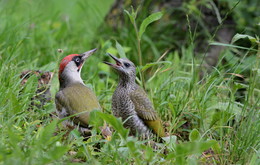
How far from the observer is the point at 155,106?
4637 mm

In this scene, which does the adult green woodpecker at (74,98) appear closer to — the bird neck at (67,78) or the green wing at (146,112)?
the bird neck at (67,78)

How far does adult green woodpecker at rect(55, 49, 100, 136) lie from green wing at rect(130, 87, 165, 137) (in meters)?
0.38

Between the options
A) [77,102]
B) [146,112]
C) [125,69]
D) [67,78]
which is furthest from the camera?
[67,78]

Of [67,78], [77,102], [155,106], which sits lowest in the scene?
[155,106]

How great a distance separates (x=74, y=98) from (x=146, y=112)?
2.14 ft

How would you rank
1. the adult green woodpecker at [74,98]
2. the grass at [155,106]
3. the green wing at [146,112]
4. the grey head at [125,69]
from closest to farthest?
the grass at [155,106] < the adult green woodpecker at [74,98] < the green wing at [146,112] < the grey head at [125,69]

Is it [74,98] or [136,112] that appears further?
[136,112]

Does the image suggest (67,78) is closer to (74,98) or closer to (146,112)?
(74,98)

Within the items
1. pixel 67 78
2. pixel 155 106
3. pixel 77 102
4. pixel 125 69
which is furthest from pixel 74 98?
pixel 155 106

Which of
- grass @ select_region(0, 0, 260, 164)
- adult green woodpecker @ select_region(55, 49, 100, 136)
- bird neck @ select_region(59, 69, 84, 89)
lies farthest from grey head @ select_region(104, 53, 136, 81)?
bird neck @ select_region(59, 69, 84, 89)

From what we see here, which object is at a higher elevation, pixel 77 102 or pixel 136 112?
pixel 77 102

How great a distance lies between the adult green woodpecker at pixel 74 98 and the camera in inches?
156

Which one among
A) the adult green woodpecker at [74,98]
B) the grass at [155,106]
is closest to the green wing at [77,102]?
the adult green woodpecker at [74,98]

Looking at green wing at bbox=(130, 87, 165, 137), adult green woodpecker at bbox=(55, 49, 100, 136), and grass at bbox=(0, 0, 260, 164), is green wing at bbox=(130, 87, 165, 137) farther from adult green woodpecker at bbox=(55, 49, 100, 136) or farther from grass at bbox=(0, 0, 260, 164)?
adult green woodpecker at bbox=(55, 49, 100, 136)
